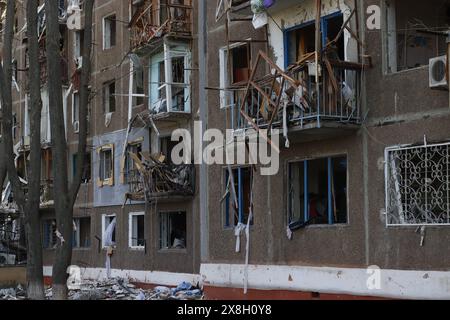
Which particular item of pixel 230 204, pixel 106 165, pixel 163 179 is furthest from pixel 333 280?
pixel 106 165

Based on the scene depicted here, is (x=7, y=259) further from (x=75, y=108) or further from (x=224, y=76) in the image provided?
(x=224, y=76)

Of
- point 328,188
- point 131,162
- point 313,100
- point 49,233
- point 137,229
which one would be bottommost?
point 49,233

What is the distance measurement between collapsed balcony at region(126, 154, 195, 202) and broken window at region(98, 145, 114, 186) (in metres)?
3.15

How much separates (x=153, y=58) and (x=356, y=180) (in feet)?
37.9

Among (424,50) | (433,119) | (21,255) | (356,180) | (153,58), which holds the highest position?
(153,58)

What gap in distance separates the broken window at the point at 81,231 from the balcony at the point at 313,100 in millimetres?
15068

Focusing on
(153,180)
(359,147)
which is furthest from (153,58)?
(359,147)

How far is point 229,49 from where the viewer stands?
2027cm

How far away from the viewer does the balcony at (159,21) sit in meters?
24.1

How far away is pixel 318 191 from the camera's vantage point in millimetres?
17734

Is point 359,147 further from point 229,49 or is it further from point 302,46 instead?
point 229,49

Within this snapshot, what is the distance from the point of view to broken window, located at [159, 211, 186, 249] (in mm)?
24859

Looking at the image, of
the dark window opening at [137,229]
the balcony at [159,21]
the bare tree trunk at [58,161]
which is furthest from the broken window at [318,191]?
the dark window opening at [137,229]

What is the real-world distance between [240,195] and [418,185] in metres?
6.02
